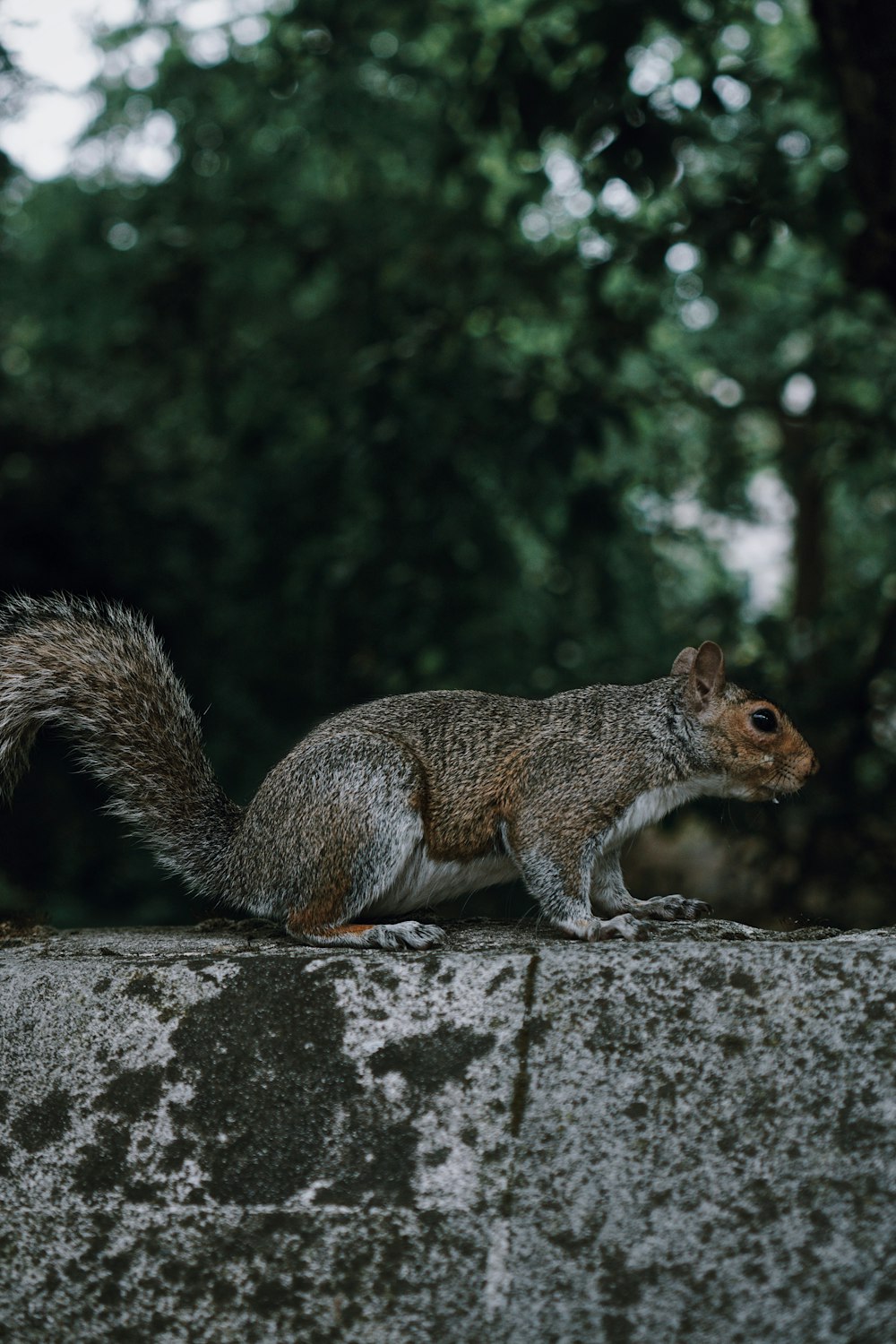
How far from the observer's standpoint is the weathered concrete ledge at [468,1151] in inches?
82.1

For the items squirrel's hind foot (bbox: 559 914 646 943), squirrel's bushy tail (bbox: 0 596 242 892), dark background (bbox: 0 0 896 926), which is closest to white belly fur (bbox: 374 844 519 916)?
squirrel's hind foot (bbox: 559 914 646 943)

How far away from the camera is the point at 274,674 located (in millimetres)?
6277

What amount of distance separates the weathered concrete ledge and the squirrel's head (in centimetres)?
69

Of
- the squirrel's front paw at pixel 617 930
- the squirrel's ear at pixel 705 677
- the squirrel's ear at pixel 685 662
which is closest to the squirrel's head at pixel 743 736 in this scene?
the squirrel's ear at pixel 705 677

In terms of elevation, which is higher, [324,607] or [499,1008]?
[324,607]

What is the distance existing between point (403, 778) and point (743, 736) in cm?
72

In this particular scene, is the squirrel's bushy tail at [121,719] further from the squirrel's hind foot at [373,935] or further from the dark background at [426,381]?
the dark background at [426,381]

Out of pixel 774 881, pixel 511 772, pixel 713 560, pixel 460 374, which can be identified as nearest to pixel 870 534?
pixel 713 560

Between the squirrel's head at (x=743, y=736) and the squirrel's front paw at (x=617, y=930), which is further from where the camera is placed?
the squirrel's head at (x=743, y=736)

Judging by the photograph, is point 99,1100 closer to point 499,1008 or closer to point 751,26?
point 499,1008

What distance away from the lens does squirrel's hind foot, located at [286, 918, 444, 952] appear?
8.84 feet

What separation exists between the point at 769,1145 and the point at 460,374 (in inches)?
159

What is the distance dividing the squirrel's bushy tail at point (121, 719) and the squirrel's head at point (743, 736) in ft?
3.41

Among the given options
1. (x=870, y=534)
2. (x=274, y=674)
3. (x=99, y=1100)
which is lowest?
(x=99, y=1100)
